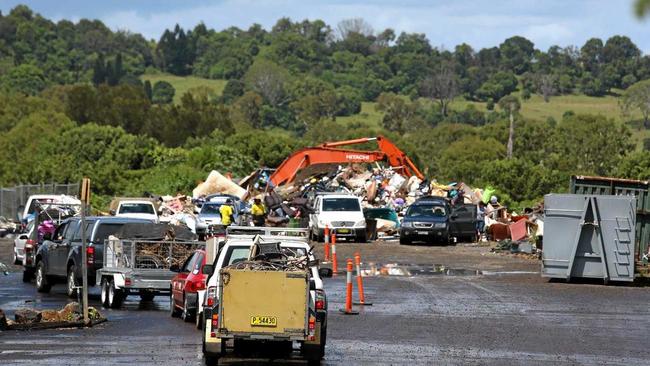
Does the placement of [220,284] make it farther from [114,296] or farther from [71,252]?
[71,252]

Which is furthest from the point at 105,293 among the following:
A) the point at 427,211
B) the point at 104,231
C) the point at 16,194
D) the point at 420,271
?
the point at 16,194

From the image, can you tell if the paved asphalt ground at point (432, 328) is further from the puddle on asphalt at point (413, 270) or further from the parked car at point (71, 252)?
the puddle on asphalt at point (413, 270)

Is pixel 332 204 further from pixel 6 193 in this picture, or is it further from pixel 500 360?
pixel 500 360

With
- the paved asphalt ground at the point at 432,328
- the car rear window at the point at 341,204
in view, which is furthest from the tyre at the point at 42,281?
the car rear window at the point at 341,204

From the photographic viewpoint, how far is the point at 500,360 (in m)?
17.3

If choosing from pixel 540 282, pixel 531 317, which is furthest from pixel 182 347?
pixel 540 282

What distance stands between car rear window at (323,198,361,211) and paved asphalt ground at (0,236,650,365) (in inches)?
660

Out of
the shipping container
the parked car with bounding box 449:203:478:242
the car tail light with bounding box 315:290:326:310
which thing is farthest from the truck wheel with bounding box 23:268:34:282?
the parked car with bounding box 449:203:478:242

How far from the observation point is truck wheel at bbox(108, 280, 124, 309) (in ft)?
82.4

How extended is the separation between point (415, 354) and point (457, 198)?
4053 cm

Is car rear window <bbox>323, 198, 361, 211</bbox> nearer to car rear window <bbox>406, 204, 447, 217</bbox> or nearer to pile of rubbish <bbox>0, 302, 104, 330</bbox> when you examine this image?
car rear window <bbox>406, 204, 447, 217</bbox>

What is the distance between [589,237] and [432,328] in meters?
11.6

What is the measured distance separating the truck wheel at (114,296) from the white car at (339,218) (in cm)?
2399

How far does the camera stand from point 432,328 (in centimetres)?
2156
